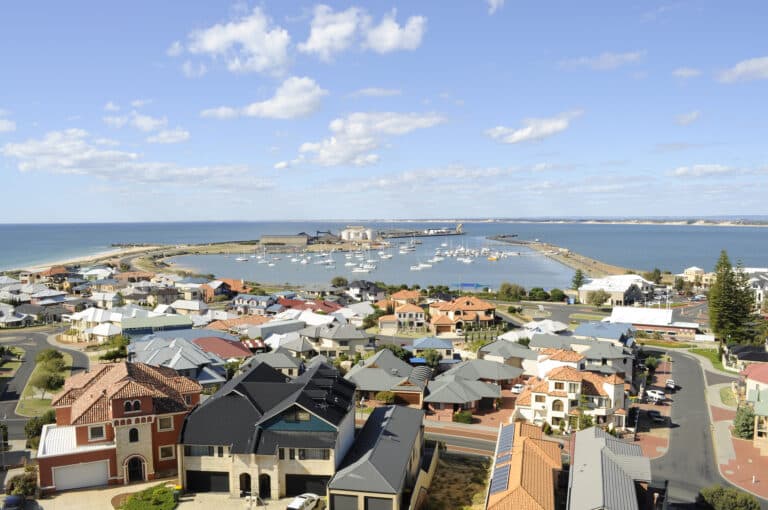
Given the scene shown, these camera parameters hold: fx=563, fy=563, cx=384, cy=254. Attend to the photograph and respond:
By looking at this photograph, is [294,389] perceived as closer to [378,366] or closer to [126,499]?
[126,499]

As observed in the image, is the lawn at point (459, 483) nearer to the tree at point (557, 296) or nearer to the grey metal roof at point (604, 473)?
the grey metal roof at point (604, 473)

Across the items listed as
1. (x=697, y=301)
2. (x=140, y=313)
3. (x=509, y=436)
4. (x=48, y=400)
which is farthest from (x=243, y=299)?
(x=697, y=301)

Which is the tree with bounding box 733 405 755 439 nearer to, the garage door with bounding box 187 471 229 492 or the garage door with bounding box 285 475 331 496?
the garage door with bounding box 285 475 331 496

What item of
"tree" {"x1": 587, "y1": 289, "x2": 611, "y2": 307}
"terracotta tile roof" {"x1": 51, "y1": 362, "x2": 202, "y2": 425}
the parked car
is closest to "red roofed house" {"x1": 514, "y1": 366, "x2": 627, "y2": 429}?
the parked car

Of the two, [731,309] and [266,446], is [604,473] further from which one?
[731,309]

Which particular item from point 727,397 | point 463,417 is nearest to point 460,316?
point 727,397

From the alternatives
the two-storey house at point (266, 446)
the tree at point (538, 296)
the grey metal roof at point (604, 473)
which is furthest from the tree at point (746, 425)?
the tree at point (538, 296)
